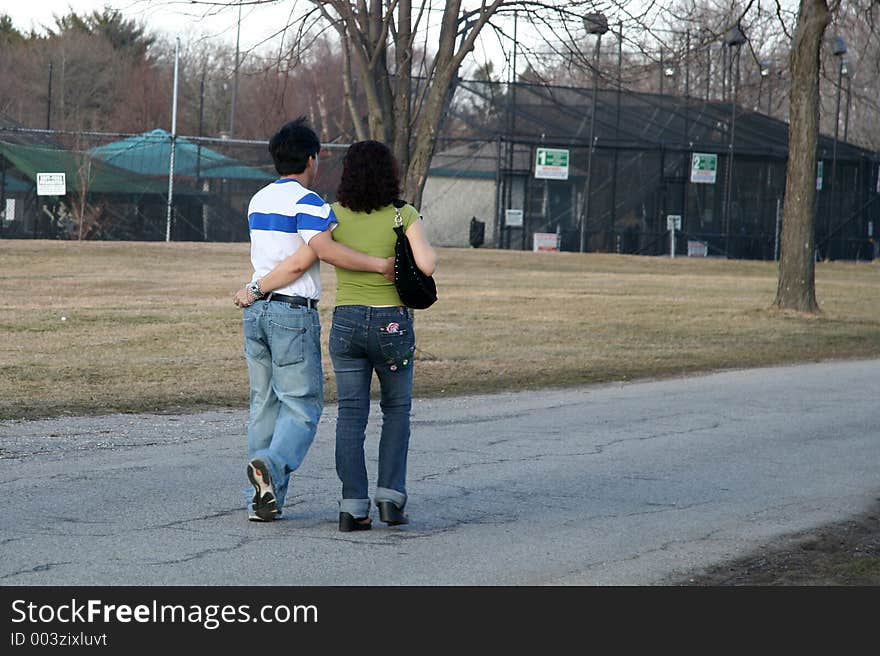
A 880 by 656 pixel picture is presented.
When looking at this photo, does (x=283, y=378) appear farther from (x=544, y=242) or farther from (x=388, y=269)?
(x=544, y=242)

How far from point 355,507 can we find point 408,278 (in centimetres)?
115

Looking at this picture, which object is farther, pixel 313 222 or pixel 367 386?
pixel 367 386

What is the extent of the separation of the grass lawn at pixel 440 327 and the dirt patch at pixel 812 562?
5582 millimetres

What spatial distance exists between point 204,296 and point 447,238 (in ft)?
71.4

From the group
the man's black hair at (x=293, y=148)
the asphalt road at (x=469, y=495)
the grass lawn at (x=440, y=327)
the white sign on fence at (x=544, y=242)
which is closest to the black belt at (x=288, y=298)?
the man's black hair at (x=293, y=148)

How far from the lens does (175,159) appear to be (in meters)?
38.9

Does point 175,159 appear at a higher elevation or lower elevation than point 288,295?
higher

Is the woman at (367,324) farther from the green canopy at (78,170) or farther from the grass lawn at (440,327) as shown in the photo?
the green canopy at (78,170)

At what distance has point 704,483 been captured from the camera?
8.17 m

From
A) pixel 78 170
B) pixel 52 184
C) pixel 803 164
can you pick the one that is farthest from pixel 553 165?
pixel 803 164

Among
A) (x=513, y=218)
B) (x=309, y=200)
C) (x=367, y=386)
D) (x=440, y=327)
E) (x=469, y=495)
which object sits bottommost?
(x=469, y=495)

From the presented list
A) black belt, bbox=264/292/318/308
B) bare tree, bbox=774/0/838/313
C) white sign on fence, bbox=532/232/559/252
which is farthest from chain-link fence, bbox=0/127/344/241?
black belt, bbox=264/292/318/308

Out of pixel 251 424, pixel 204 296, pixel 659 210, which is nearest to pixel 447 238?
pixel 659 210
